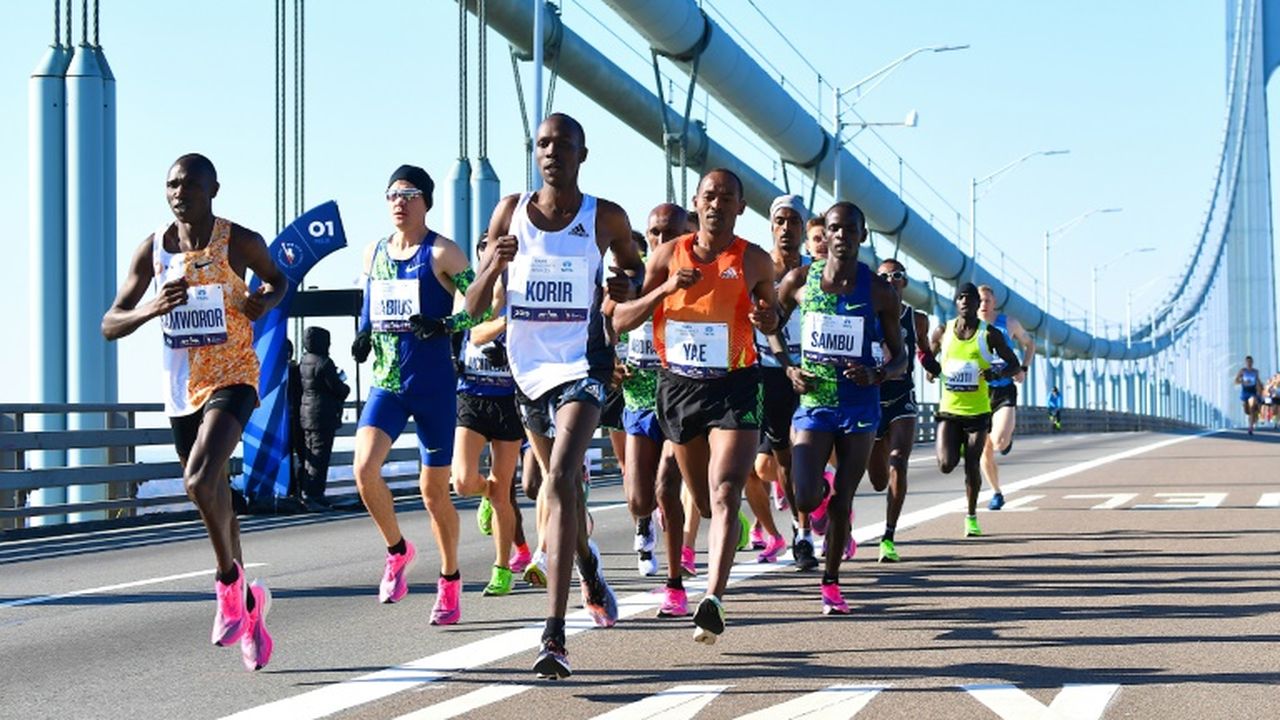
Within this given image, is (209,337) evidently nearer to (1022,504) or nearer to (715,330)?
(715,330)

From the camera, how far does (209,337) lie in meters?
6.98

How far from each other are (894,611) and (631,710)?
3075 mm

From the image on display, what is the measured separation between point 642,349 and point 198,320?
131 inches

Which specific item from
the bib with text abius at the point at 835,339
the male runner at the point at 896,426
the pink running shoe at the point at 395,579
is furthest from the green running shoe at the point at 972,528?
the pink running shoe at the point at 395,579

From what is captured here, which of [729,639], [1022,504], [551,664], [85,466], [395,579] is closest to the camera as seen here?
[551,664]

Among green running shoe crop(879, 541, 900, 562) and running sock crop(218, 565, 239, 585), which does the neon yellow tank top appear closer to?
green running shoe crop(879, 541, 900, 562)

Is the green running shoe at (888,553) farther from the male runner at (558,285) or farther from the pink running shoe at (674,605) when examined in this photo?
the male runner at (558,285)

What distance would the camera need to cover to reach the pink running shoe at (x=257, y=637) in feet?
22.3

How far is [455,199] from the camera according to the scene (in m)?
27.9

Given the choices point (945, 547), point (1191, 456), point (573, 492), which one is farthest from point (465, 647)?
point (1191, 456)

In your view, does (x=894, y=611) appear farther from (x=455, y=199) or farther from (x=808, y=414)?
(x=455, y=199)

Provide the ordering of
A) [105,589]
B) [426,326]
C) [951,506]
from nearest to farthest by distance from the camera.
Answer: [426,326] → [105,589] → [951,506]

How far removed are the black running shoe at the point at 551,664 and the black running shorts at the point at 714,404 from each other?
5.92 feet

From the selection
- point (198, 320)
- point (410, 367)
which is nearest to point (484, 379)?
point (410, 367)
